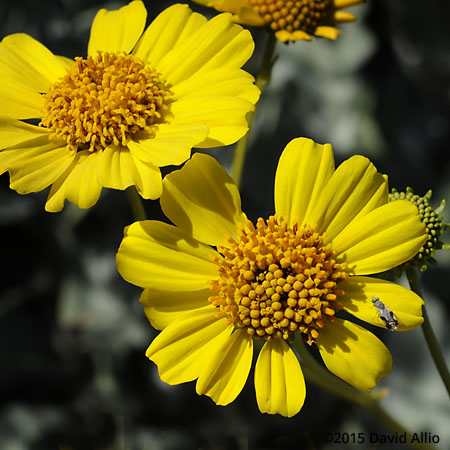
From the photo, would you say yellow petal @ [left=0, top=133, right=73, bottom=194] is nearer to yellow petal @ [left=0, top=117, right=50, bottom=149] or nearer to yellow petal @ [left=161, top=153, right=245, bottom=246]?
yellow petal @ [left=0, top=117, right=50, bottom=149]

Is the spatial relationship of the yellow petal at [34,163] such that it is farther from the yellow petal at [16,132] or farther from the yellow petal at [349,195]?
the yellow petal at [349,195]

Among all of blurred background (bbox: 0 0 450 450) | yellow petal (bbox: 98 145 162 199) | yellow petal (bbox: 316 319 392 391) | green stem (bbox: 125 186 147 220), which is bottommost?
blurred background (bbox: 0 0 450 450)

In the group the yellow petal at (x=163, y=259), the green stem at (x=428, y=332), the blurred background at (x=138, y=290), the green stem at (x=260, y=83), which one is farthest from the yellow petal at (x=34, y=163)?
the blurred background at (x=138, y=290)

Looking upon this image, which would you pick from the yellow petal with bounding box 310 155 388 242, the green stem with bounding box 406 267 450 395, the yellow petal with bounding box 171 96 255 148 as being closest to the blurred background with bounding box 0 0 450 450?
the green stem with bounding box 406 267 450 395

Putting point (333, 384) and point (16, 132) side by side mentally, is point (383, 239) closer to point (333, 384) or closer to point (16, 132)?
point (333, 384)

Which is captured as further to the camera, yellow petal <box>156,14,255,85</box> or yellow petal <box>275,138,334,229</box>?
yellow petal <box>156,14,255,85</box>

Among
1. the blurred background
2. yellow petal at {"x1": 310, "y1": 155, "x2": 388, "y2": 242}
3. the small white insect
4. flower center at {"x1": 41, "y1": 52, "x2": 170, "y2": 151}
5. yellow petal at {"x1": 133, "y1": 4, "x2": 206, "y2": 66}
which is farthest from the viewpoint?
the blurred background

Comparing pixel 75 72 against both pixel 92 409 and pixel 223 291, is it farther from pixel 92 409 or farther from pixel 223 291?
pixel 92 409
